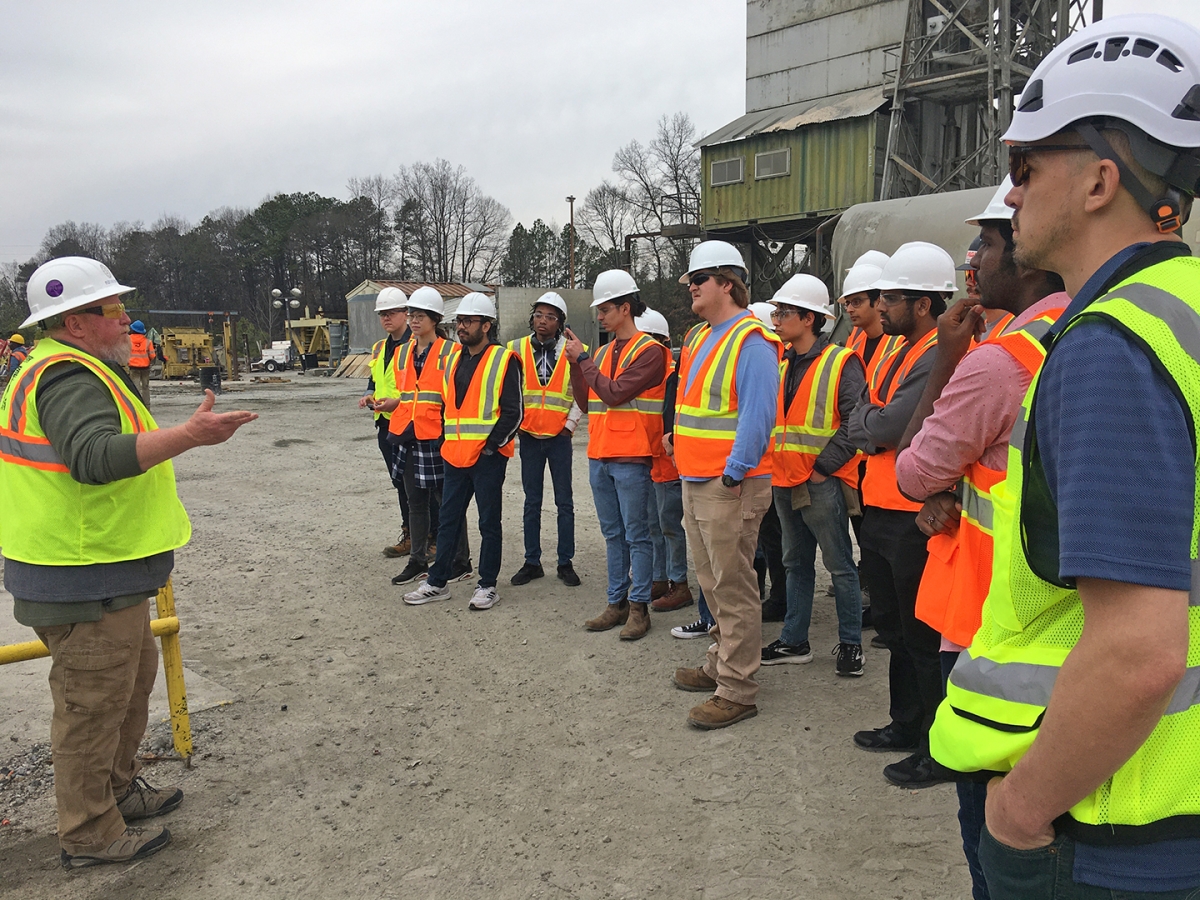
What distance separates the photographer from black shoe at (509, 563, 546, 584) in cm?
646

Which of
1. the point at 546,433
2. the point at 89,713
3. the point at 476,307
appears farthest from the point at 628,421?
the point at 89,713

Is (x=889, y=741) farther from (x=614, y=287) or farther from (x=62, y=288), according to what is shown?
(x=62, y=288)

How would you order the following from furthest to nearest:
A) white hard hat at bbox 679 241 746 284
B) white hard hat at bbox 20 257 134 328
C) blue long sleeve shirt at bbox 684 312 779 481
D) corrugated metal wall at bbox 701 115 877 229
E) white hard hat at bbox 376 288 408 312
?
corrugated metal wall at bbox 701 115 877 229 < white hard hat at bbox 376 288 408 312 < white hard hat at bbox 679 241 746 284 < blue long sleeve shirt at bbox 684 312 779 481 < white hard hat at bbox 20 257 134 328

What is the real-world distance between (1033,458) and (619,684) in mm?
3700

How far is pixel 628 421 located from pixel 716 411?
1.37 meters

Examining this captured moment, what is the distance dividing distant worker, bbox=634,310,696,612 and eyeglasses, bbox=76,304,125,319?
323 centimetres

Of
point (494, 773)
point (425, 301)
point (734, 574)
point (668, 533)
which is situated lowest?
point (494, 773)

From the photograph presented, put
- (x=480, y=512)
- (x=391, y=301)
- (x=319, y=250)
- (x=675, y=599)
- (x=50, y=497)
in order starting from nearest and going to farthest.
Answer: (x=50, y=497), (x=675, y=599), (x=480, y=512), (x=391, y=301), (x=319, y=250)

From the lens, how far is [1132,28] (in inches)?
46.6

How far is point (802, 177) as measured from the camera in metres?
21.8

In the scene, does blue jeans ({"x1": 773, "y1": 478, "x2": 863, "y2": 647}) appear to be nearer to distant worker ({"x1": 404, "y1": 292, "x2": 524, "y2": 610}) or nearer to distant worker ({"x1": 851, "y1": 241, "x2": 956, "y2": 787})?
distant worker ({"x1": 851, "y1": 241, "x2": 956, "y2": 787})

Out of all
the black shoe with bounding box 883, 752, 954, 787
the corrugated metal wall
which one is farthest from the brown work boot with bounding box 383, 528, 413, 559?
Result: the corrugated metal wall

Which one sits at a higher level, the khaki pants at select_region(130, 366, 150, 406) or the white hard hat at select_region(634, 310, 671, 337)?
the white hard hat at select_region(634, 310, 671, 337)

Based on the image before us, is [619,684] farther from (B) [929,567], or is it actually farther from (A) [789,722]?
(B) [929,567]
